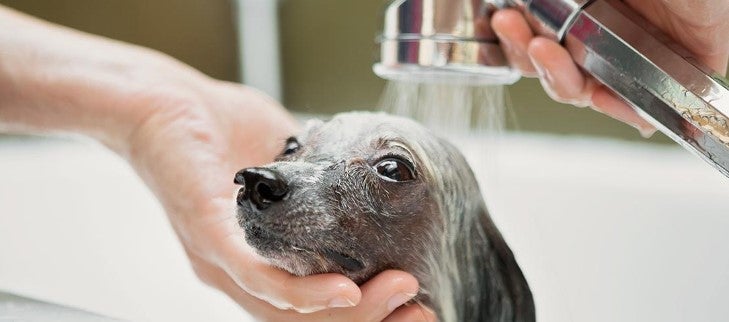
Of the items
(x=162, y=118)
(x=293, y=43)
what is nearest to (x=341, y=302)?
(x=162, y=118)

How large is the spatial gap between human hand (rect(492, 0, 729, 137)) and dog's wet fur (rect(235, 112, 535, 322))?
15 cm

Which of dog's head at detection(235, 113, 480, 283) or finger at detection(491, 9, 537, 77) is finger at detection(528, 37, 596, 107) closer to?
finger at detection(491, 9, 537, 77)

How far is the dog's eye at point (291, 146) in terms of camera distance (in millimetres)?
949

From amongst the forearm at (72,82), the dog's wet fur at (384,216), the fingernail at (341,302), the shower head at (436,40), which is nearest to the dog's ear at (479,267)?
the dog's wet fur at (384,216)

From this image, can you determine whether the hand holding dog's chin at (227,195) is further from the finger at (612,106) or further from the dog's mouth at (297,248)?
the finger at (612,106)

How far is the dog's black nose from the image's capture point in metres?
0.73

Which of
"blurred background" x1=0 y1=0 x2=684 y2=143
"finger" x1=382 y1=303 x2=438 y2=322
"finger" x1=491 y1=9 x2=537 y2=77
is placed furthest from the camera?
"blurred background" x1=0 y1=0 x2=684 y2=143

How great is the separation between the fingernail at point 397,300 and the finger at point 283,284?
47mm

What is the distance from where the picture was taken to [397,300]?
814 mm

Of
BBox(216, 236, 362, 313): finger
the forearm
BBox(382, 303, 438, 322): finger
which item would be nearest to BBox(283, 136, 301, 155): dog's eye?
BBox(216, 236, 362, 313): finger

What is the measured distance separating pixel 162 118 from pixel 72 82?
7.4 inches

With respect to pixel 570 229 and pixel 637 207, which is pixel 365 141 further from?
pixel 637 207

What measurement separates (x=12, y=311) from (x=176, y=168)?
257 mm

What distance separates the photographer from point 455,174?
964 mm
